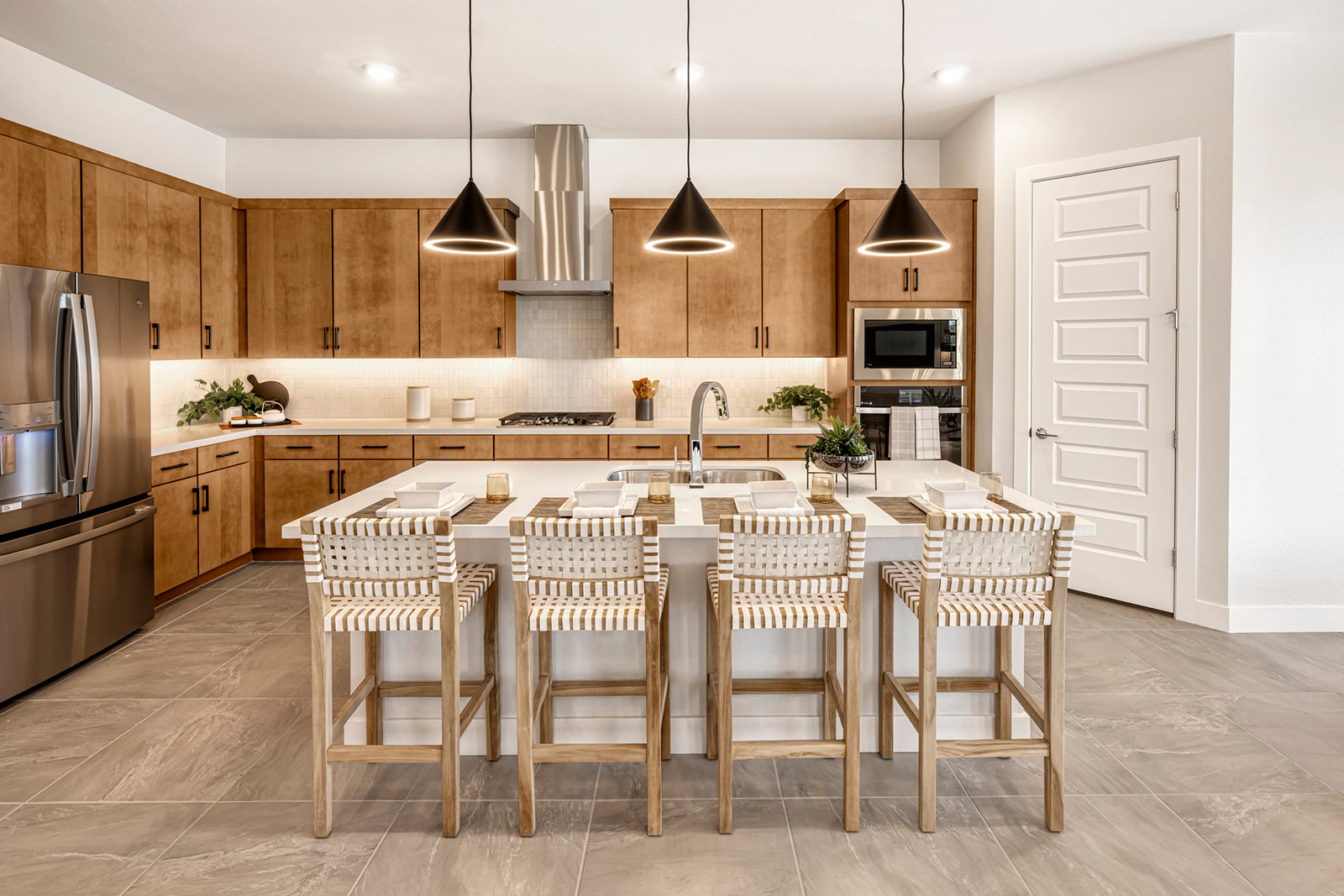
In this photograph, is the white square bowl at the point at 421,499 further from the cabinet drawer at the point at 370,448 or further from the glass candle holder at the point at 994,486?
the cabinet drawer at the point at 370,448

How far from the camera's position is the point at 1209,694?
3.12m

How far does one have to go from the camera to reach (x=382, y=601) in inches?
89.1

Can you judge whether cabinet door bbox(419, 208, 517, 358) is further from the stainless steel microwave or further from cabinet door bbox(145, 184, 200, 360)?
the stainless steel microwave

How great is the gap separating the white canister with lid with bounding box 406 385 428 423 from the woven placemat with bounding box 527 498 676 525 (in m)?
2.95

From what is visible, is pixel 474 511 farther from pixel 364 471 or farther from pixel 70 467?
pixel 364 471

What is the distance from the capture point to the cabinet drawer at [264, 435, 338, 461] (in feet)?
16.6

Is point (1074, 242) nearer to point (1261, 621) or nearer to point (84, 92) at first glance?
point (1261, 621)

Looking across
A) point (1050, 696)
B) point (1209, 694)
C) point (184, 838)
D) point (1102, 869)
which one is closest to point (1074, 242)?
point (1209, 694)

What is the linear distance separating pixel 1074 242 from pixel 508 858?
4106 mm

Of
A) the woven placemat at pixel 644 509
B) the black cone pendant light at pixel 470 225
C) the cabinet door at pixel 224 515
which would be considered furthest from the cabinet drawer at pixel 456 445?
the woven placemat at pixel 644 509

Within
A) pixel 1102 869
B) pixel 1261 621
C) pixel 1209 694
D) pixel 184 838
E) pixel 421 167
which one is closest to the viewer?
pixel 1102 869

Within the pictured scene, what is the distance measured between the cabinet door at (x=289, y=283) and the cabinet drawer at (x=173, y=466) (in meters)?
1.12

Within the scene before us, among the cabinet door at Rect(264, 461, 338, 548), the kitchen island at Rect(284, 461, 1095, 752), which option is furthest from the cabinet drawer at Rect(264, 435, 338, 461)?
the kitchen island at Rect(284, 461, 1095, 752)

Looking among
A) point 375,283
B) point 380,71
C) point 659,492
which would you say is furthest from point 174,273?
point 659,492
